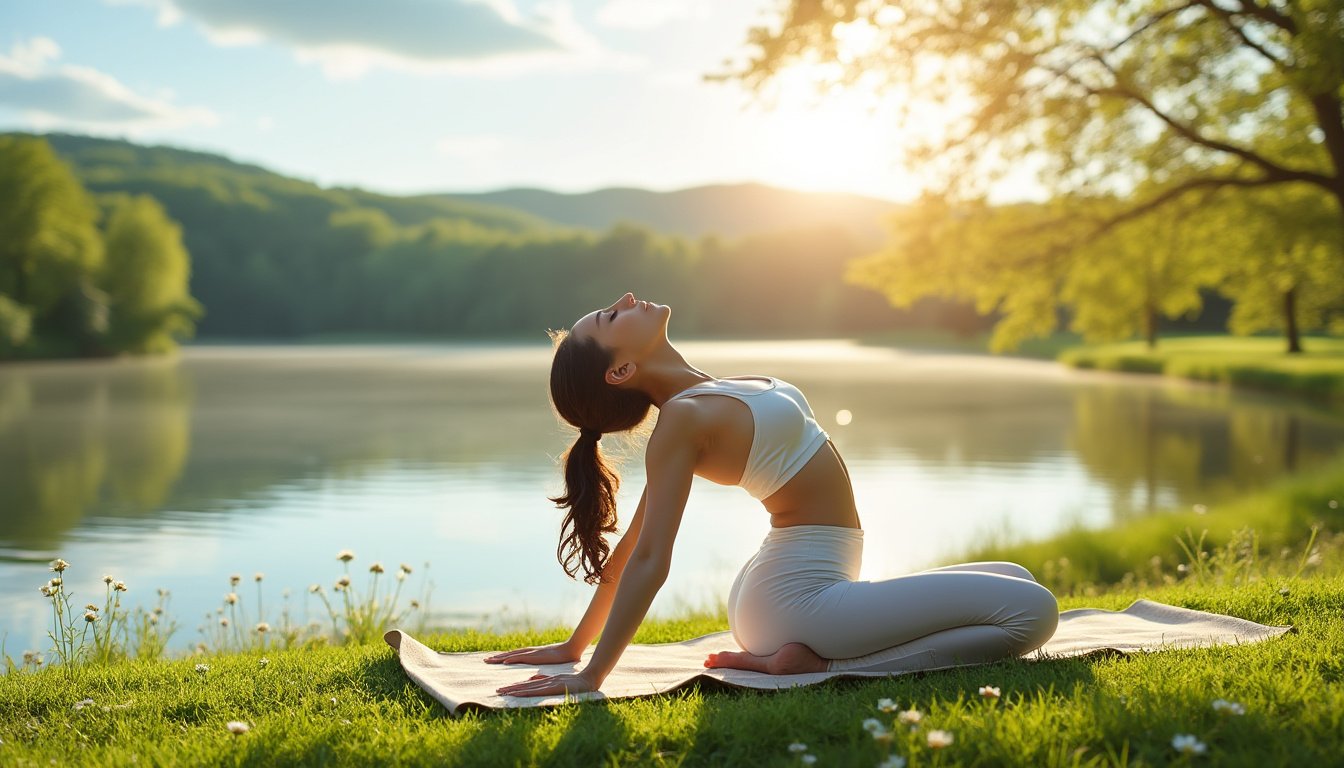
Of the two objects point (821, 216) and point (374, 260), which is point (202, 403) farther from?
point (821, 216)

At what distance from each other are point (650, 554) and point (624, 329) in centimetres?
82

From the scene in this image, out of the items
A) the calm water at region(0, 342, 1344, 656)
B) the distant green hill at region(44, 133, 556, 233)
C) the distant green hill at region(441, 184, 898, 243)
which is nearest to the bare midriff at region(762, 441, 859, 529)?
the calm water at region(0, 342, 1344, 656)

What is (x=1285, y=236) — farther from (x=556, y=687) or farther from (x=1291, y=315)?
(x=1291, y=315)

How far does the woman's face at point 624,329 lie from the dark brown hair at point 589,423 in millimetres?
35

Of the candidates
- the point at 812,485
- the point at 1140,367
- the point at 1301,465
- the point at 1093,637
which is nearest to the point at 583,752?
the point at 812,485

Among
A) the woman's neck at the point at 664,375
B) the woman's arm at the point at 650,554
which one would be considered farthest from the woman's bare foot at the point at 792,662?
the woman's neck at the point at 664,375

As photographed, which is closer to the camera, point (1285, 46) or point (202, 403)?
point (1285, 46)

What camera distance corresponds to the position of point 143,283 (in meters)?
55.8

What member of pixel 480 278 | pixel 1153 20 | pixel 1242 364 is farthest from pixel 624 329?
pixel 480 278

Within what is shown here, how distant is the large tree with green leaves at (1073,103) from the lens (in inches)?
488

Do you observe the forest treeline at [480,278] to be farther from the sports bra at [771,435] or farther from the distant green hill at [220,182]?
the sports bra at [771,435]

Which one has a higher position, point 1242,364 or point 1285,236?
point 1285,236

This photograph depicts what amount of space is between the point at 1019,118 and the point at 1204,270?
692 centimetres

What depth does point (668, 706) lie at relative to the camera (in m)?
3.52
